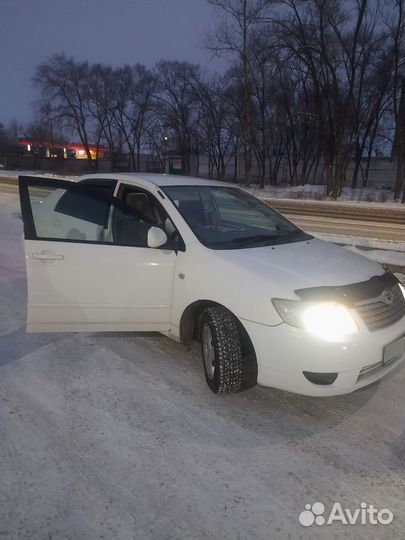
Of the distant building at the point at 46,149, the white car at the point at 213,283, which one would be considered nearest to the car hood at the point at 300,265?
the white car at the point at 213,283

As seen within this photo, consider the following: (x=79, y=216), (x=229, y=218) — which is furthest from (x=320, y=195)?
(x=79, y=216)

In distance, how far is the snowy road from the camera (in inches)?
83.3

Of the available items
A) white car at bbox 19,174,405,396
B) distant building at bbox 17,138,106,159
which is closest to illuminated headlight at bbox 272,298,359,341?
white car at bbox 19,174,405,396

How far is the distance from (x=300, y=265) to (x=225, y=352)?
824 mm

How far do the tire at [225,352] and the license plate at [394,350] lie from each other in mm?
961

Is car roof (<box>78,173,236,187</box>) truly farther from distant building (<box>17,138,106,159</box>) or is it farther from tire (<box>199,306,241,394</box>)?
distant building (<box>17,138,106,159</box>)

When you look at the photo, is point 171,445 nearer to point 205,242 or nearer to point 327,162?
point 205,242

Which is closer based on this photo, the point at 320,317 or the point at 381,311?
the point at 320,317

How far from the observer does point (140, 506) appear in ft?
7.17

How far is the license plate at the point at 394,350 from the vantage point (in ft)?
9.51

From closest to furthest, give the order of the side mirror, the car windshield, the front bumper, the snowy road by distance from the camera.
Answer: the snowy road
the front bumper
the side mirror
the car windshield

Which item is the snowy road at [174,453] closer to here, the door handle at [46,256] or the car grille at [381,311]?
the car grille at [381,311]

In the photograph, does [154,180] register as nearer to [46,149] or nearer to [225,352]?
[225,352]

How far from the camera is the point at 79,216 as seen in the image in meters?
3.84
